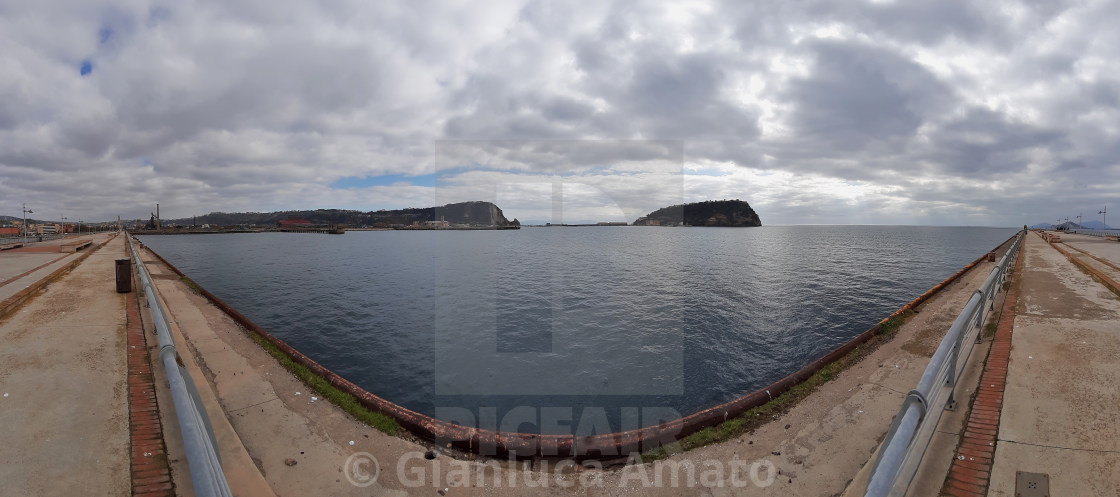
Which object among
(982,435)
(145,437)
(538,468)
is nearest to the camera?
(982,435)

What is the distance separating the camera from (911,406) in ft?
9.47

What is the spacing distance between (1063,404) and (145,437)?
408 inches

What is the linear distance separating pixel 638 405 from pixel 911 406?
6344 millimetres

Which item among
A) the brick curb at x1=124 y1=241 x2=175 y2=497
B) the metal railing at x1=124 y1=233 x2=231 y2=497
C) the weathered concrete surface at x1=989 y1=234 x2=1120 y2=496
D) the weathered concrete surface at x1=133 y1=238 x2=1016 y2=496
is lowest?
the weathered concrete surface at x1=133 y1=238 x2=1016 y2=496

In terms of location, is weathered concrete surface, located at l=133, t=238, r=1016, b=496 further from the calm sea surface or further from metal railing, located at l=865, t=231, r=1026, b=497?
the calm sea surface

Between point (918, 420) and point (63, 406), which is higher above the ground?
point (918, 420)

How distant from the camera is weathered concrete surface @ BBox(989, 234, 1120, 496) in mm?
3703

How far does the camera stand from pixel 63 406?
201 inches

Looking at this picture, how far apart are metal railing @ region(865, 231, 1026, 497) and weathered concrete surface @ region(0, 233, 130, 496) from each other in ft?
19.9

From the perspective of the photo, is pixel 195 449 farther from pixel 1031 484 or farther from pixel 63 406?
pixel 1031 484

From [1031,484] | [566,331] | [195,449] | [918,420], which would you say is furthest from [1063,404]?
[566,331]

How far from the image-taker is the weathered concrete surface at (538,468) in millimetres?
4605

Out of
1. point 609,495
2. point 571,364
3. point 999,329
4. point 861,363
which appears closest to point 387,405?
point 609,495

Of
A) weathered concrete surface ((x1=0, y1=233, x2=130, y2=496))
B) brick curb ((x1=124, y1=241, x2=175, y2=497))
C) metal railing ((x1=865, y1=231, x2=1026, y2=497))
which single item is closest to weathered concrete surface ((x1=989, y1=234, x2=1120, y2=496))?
metal railing ((x1=865, y1=231, x2=1026, y2=497))
